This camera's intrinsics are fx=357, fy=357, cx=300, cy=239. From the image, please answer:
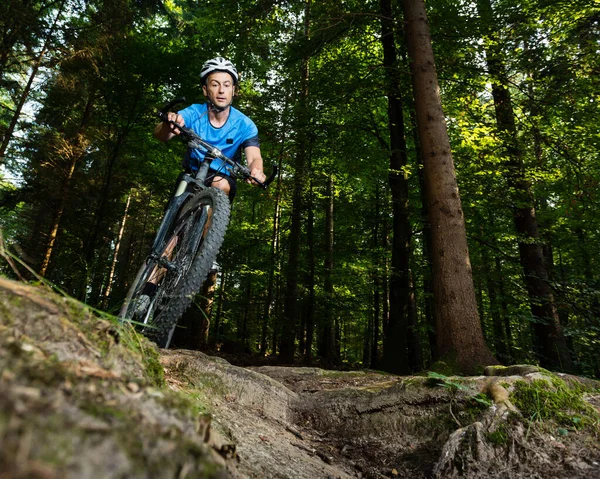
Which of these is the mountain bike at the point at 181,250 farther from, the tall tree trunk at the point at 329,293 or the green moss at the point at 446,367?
the tall tree trunk at the point at 329,293

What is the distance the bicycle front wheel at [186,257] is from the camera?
2.79m

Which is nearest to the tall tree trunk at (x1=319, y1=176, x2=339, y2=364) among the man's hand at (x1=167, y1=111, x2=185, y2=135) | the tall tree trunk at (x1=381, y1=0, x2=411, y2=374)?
the tall tree trunk at (x1=381, y1=0, x2=411, y2=374)

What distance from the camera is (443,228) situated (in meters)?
4.88

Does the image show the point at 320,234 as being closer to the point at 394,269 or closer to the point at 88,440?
the point at 394,269

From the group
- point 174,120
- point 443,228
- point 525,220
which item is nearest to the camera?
point 174,120

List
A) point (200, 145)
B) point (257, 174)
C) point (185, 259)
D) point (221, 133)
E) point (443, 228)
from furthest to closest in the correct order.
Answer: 1. point (443, 228)
2. point (221, 133)
3. point (257, 174)
4. point (200, 145)
5. point (185, 259)

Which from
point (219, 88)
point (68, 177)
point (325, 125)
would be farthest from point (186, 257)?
point (68, 177)

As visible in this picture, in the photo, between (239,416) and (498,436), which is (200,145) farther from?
(498,436)

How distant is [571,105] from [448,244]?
17.9 ft

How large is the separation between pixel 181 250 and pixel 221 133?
4.67ft

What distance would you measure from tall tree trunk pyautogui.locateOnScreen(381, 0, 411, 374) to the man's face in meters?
5.41

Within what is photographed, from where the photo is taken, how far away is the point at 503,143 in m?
7.65

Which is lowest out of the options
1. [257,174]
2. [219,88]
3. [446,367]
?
[446,367]

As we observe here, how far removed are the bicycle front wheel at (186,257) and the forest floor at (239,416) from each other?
0.38 meters
